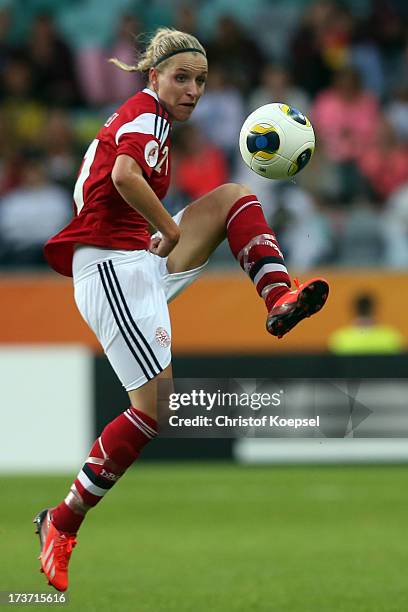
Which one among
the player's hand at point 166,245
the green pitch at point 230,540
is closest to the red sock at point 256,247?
the player's hand at point 166,245

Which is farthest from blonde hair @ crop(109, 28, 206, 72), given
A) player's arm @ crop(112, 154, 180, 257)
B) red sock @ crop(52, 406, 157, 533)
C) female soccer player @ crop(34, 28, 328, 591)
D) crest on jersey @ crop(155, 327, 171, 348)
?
red sock @ crop(52, 406, 157, 533)

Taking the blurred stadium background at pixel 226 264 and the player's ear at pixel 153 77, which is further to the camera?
the blurred stadium background at pixel 226 264

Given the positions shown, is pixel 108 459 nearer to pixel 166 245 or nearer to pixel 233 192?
pixel 166 245

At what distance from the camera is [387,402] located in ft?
19.9

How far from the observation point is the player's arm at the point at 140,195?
563 cm

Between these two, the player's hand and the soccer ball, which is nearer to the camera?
the player's hand

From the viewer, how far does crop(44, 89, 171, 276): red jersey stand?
579 cm

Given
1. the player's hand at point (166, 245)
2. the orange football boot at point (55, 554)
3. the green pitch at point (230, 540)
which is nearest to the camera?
the player's hand at point (166, 245)

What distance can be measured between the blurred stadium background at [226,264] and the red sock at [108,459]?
3115 millimetres

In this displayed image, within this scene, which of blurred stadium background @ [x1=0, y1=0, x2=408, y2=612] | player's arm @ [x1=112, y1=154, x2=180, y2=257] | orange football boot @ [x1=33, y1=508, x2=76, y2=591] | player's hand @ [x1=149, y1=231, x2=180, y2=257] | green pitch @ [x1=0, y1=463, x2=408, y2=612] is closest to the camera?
player's arm @ [x1=112, y1=154, x2=180, y2=257]

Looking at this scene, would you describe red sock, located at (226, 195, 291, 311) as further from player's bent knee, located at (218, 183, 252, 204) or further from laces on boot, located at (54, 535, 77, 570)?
laces on boot, located at (54, 535, 77, 570)

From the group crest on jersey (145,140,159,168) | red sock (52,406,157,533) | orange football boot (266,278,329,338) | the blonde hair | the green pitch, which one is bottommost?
the green pitch

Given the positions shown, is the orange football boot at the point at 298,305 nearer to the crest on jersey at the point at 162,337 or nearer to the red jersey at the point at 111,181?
the crest on jersey at the point at 162,337

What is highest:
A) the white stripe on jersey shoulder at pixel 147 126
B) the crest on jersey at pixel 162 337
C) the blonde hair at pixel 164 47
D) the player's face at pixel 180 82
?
the blonde hair at pixel 164 47
